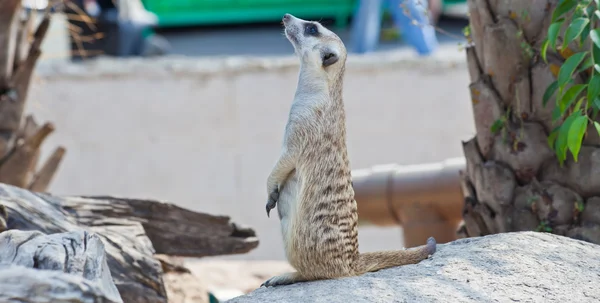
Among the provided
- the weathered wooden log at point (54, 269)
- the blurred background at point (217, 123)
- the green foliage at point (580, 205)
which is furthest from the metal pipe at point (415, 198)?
the blurred background at point (217, 123)

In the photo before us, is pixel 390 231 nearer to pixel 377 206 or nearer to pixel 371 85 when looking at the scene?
pixel 371 85

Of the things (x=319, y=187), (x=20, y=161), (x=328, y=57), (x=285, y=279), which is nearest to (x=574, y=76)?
(x=328, y=57)

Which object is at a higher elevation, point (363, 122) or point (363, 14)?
point (363, 14)

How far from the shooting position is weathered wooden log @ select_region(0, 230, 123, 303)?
1700mm

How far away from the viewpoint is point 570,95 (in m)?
2.62

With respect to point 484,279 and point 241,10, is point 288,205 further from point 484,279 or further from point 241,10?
point 241,10

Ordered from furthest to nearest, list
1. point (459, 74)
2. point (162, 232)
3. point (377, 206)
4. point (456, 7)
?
point (456, 7) < point (459, 74) < point (377, 206) < point (162, 232)

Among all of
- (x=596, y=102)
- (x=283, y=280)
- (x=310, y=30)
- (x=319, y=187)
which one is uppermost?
(x=310, y=30)

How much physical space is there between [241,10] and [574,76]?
6.46 m

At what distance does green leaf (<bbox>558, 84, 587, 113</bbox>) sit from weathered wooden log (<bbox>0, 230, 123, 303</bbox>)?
4.55ft

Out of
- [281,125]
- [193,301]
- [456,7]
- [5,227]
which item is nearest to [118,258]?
[5,227]

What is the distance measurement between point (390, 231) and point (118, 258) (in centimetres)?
369

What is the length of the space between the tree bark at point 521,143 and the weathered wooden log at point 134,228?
915mm

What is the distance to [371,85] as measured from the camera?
631cm
